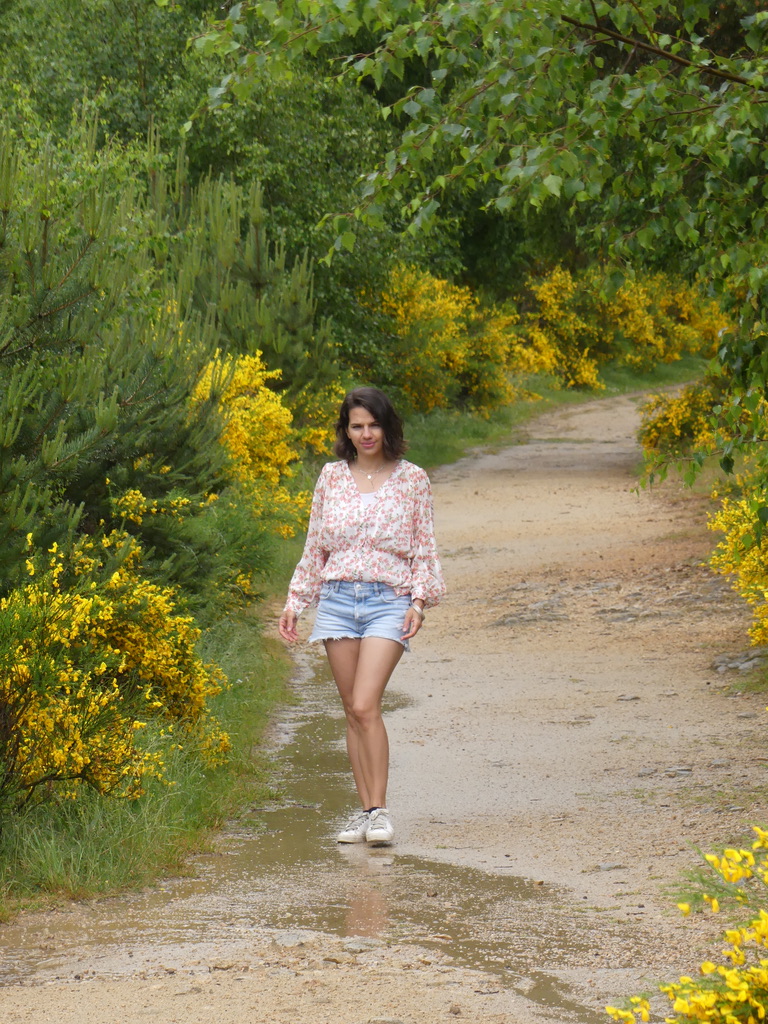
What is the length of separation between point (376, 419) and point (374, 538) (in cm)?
51

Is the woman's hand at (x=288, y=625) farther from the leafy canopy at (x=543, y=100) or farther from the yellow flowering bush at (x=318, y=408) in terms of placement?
the yellow flowering bush at (x=318, y=408)

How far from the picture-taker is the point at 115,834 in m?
5.29

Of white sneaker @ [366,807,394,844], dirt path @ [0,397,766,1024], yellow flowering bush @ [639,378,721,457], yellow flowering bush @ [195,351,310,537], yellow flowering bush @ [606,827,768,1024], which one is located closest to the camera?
yellow flowering bush @ [606,827,768,1024]

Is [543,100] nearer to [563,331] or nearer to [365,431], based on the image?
[365,431]

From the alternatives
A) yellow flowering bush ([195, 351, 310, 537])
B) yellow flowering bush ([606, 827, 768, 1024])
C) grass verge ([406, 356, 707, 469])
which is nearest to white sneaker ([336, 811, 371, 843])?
yellow flowering bush ([606, 827, 768, 1024])

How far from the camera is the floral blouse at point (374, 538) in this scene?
5.73 m

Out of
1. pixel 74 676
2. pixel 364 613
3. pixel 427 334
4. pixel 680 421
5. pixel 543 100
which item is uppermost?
pixel 543 100

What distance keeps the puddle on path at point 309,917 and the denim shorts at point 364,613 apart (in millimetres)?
887

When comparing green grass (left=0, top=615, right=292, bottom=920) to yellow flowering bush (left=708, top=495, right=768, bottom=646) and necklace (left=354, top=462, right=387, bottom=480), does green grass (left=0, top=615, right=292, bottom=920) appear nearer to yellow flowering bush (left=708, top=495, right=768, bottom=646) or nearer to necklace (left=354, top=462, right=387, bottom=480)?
necklace (left=354, top=462, right=387, bottom=480)

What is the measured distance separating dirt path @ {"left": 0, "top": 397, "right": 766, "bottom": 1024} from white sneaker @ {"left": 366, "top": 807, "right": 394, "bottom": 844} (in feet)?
0.27

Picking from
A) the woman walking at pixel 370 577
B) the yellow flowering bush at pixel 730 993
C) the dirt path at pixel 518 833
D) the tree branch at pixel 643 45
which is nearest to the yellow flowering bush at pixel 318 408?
the dirt path at pixel 518 833

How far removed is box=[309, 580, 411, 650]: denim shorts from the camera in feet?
18.7

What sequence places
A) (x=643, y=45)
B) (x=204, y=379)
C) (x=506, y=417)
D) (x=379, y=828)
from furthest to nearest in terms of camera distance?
(x=506, y=417), (x=204, y=379), (x=379, y=828), (x=643, y=45)

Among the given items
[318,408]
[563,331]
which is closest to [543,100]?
[318,408]
